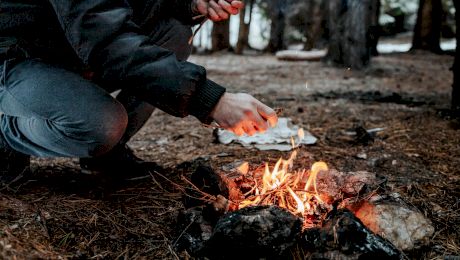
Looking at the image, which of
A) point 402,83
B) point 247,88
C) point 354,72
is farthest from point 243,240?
point 354,72

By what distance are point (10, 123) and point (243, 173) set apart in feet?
4.43

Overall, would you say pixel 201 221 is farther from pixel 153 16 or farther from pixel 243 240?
pixel 153 16

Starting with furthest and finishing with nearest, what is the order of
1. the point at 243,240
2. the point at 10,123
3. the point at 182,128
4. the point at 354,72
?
the point at 354,72 < the point at 182,128 < the point at 10,123 < the point at 243,240

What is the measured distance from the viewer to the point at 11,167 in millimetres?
2502

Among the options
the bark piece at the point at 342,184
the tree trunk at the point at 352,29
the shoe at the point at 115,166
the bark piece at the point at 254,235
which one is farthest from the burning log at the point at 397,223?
the tree trunk at the point at 352,29

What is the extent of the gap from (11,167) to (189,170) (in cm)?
108

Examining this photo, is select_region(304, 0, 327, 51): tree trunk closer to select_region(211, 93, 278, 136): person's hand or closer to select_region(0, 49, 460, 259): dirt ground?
select_region(0, 49, 460, 259): dirt ground

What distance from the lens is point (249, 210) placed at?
1.79m

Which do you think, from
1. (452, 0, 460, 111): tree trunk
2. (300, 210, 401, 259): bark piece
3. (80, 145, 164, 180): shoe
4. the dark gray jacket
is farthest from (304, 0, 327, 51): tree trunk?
(300, 210, 401, 259): bark piece

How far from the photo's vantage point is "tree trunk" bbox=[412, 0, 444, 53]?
1352 centimetres

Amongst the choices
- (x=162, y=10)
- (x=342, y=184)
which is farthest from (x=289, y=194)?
(x=162, y=10)

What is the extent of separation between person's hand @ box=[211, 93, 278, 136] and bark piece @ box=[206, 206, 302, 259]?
38cm

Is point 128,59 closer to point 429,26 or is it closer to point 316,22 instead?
point 429,26

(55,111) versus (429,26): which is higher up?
(55,111)
